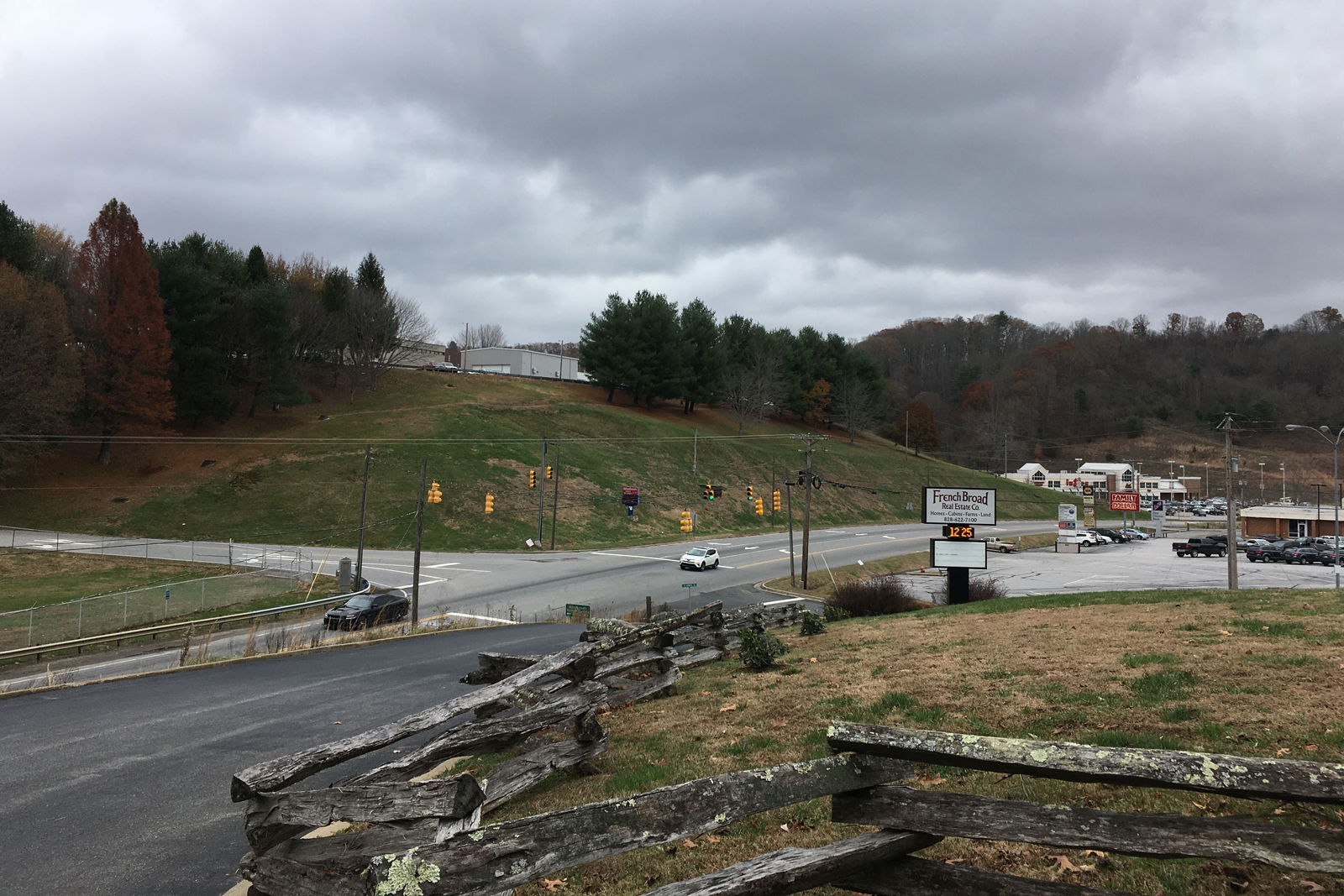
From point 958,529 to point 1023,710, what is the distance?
87.4ft

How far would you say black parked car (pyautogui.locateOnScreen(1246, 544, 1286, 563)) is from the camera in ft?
208

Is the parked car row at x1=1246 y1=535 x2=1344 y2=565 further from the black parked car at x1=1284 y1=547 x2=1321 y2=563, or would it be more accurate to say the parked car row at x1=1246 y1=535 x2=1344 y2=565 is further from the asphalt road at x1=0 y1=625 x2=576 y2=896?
the asphalt road at x1=0 y1=625 x2=576 y2=896

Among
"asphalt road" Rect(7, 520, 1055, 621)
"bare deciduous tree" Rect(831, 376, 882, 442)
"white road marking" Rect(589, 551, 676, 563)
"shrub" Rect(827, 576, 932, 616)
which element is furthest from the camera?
"bare deciduous tree" Rect(831, 376, 882, 442)

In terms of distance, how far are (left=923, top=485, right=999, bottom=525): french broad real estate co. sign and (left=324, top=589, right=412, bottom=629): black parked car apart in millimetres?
23678

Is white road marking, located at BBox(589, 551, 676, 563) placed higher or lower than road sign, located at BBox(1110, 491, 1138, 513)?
lower

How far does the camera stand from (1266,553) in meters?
63.5

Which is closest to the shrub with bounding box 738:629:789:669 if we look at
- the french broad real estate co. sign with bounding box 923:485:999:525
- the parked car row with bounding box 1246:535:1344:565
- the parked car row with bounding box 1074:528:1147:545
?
the french broad real estate co. sign with bounding box 923:485:999:525

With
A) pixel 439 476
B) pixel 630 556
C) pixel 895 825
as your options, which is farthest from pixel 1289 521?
pixel 895 825

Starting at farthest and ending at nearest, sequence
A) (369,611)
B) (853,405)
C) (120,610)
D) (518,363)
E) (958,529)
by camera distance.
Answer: (518,363) → (853,405) → (958,529) → (369,611) → (120,610)

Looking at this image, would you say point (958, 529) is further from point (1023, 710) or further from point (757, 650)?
point (1023, 710)

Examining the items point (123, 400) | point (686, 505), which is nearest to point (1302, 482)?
point (686, 505)

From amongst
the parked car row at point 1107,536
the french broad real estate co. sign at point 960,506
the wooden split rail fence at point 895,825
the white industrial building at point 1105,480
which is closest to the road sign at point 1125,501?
the parked car row at point 1107,536

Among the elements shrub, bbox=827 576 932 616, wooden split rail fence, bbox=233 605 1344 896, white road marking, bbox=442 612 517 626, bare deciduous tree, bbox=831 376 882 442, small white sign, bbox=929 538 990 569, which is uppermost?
bare deciduous tree, bbox=831 376 882 442

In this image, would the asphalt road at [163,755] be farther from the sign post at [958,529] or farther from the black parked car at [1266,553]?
the black parked car at [1266,553]
